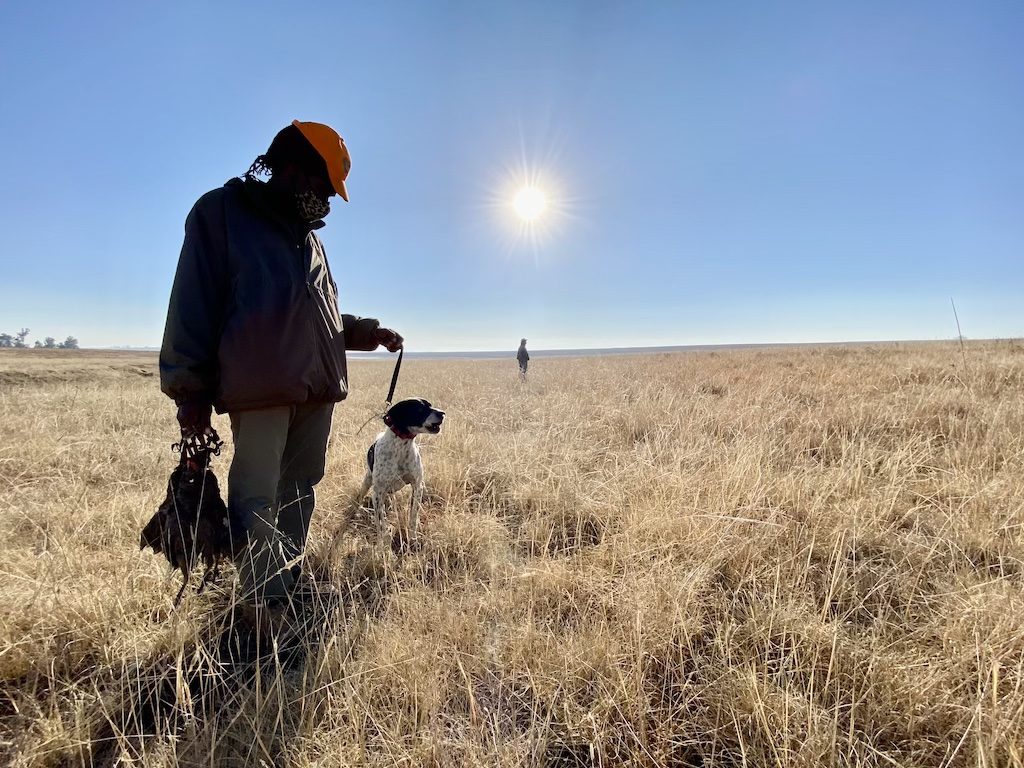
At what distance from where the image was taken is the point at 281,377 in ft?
6.86

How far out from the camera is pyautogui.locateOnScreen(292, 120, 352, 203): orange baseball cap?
2.17 m

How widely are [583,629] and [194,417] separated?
2.00 metres

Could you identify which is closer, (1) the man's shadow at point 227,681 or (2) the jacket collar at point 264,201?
(1) the man's shadow at point 227,681

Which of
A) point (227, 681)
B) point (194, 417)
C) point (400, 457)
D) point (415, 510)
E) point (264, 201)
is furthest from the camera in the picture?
point (400, 457)

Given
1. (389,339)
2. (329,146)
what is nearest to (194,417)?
(389,339)

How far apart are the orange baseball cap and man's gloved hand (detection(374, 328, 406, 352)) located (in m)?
1.00

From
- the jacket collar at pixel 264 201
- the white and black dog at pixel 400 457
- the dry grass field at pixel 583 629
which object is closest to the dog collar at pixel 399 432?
the white and black dog at pixel 400 457

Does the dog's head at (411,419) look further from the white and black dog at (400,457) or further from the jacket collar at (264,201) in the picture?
the jacket collar at (264,201)

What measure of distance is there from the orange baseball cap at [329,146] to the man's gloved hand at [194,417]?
1.28 meters

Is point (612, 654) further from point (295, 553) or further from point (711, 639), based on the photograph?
point (295, 553)

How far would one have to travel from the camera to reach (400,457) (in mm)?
3498

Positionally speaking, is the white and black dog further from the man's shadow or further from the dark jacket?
the dark jacket

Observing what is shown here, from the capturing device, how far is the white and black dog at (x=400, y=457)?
136 inches

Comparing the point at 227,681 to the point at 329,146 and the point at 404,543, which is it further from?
the point at 329,146
